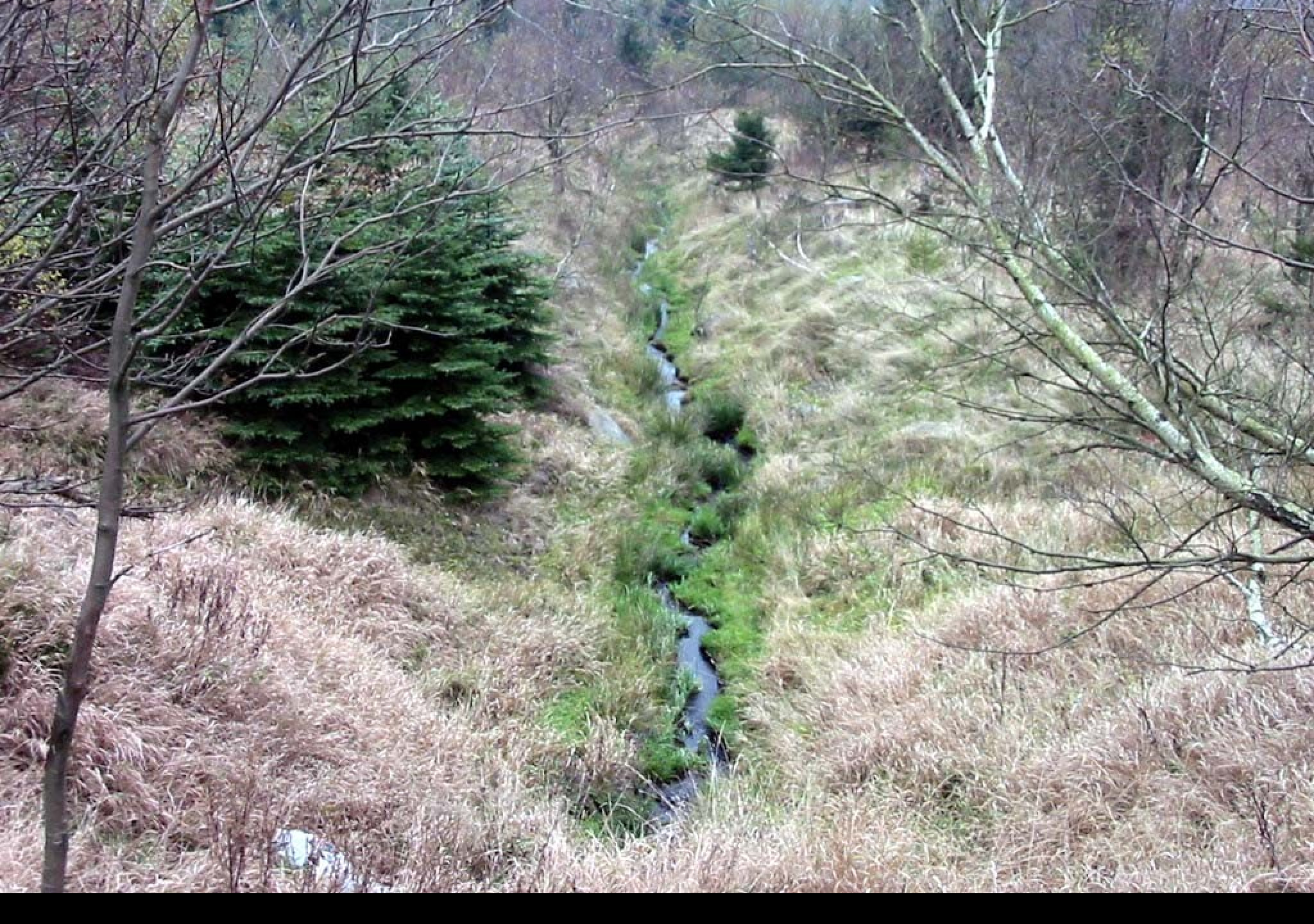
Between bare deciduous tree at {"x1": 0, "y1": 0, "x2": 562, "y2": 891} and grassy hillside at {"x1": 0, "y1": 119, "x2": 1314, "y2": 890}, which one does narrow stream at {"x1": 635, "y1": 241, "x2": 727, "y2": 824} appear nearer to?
grassy hillside at {"x1": 0, "y1": 119, "x2": 1314, "y2": 890}

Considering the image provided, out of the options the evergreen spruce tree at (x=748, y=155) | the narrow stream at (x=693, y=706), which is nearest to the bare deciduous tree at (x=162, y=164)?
the narrow stream at (x=693, y=706)

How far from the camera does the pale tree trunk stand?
1.65 metres

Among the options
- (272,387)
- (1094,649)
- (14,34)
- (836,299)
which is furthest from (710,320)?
(14,34)

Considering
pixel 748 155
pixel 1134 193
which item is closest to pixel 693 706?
pixel 1134 193

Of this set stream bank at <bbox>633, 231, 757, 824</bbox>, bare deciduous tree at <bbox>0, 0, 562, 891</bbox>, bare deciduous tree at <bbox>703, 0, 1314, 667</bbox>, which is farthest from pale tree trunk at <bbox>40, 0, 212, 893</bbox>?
stream bank at <bbox>633, 231, 757, 824</bbox>

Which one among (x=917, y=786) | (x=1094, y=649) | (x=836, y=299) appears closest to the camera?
(x=917, y=786)

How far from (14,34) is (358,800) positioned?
2.97m

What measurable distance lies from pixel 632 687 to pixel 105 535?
469cm

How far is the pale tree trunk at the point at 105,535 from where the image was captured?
165cm

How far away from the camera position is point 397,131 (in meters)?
2.10

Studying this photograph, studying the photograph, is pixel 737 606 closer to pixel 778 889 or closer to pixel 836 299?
pixel 778 889

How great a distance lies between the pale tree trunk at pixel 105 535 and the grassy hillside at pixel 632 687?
1.26 meters

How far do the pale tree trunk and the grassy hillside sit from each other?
4.13ft

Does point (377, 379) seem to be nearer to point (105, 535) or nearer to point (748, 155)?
point (105, 535)
